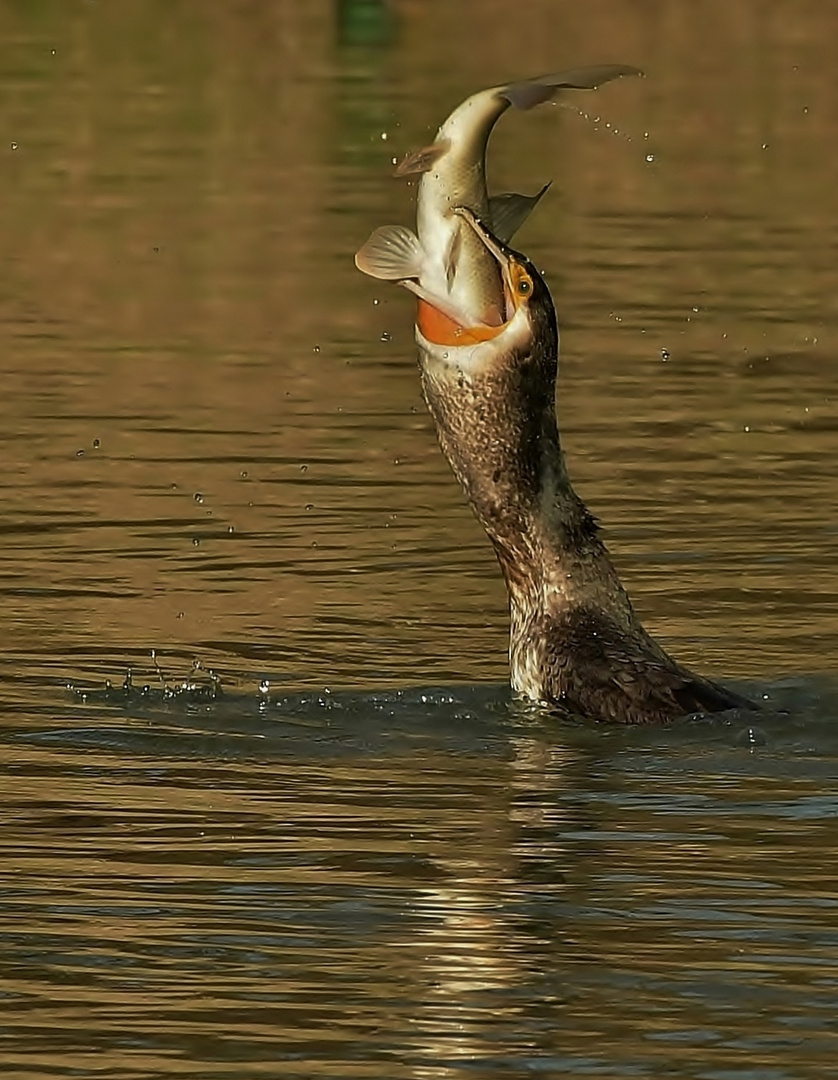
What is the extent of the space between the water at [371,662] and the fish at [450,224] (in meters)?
1.38

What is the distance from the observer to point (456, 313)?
1010 cm

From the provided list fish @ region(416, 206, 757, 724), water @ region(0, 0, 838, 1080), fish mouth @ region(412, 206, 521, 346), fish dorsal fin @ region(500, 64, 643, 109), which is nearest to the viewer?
water @ region(0, 0, 838, 1080)

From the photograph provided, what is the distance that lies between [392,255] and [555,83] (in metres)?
0.67

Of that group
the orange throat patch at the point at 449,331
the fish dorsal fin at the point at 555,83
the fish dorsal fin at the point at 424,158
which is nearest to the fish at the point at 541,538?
the orange throat patch at the point at 449,331

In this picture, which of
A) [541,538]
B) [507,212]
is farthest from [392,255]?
[541,538]

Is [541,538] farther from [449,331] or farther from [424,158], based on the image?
[424,158]

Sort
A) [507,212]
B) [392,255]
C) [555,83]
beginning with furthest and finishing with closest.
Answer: [507,212] → [392,255] → [555,83]

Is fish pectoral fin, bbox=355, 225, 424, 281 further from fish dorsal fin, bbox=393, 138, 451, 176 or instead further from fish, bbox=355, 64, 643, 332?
→ fish dorsal fin, bbox=393, 138, 451, 176

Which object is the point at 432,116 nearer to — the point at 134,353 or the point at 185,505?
the point at 134,353

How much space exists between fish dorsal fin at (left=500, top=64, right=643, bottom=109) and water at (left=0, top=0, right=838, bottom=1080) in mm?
1868

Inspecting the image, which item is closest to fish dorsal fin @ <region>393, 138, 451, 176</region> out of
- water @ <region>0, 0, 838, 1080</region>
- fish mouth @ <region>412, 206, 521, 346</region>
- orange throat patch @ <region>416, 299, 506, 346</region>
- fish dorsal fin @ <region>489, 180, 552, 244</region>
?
fish mouth @ <region>412, 206, 521, 346</region>

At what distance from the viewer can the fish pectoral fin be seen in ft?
32.4

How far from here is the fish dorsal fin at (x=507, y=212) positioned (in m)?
10.2

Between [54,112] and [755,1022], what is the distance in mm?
25602
